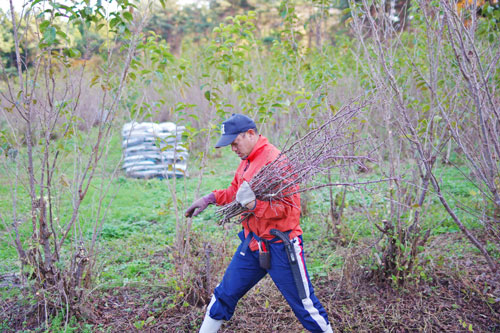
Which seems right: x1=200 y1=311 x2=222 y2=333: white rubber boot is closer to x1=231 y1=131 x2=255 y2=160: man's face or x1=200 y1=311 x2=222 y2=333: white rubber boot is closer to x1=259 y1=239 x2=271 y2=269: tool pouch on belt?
x1=259 y1=239 x2=271 y2=269: tool pouch on belt

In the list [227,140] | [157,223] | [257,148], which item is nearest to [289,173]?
[257,148]

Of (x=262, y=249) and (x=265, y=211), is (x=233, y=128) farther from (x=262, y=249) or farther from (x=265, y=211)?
(x=262, y=249)

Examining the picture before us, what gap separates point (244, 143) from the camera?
8.59 feet

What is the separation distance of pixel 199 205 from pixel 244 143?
0.56m

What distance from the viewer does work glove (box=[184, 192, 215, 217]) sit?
9.14 feet

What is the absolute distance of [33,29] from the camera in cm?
304

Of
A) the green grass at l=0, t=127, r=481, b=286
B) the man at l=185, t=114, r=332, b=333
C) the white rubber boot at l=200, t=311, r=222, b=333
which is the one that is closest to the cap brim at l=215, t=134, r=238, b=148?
Answer: the man at l=185, t=114, r=332, b=333

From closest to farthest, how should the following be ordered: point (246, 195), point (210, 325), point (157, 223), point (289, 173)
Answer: point (246, 195) < point (289, 173) < point (210, 325) < point (157, 223)

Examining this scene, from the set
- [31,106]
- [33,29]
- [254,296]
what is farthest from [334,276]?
[33,29]

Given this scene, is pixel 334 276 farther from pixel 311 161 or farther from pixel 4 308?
pixel 4 308

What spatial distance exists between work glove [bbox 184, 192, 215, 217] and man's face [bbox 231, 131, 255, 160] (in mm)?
430

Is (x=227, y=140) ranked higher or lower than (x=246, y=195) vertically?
higher

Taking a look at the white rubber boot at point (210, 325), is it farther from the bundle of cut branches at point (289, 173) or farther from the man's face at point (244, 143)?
the man's face at point (244, 143)

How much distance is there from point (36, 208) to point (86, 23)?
142 centimetres
